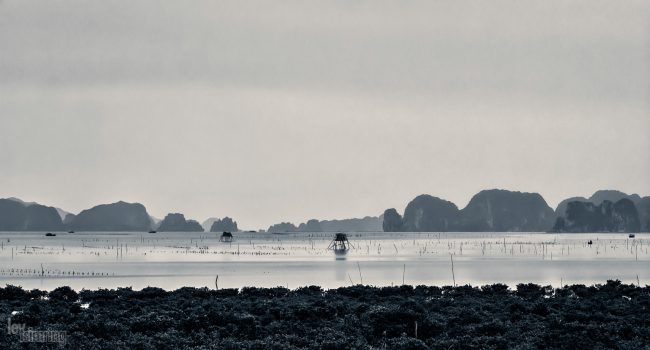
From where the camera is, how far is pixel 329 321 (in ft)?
116

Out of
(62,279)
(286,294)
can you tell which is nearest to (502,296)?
(286,294)

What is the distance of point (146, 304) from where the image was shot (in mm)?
42594

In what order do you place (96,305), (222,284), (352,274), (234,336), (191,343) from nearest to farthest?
(191,343), (234,336), (96,305), (222,284), (352,274)

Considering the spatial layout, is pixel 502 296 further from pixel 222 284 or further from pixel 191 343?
pixel 222 284

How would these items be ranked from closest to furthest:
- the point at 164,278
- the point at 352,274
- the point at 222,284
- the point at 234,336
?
the point at 234,336 < the point at 222,284 < the point at 164,278 < the point at 352,274

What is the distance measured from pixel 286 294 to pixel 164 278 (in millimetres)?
31290

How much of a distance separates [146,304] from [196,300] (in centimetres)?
309

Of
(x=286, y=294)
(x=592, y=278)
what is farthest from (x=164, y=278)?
(x=592, y=278)

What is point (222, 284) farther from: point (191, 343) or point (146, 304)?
point (191, 343)

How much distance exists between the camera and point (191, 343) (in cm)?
2902

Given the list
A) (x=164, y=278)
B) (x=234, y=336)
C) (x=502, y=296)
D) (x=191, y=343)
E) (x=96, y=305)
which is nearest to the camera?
(x=191, y=343)

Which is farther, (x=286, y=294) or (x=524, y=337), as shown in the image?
(x=286, y=294)

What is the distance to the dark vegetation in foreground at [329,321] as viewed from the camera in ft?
95.6

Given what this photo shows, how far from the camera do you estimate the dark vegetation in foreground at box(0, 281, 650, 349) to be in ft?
95.6
